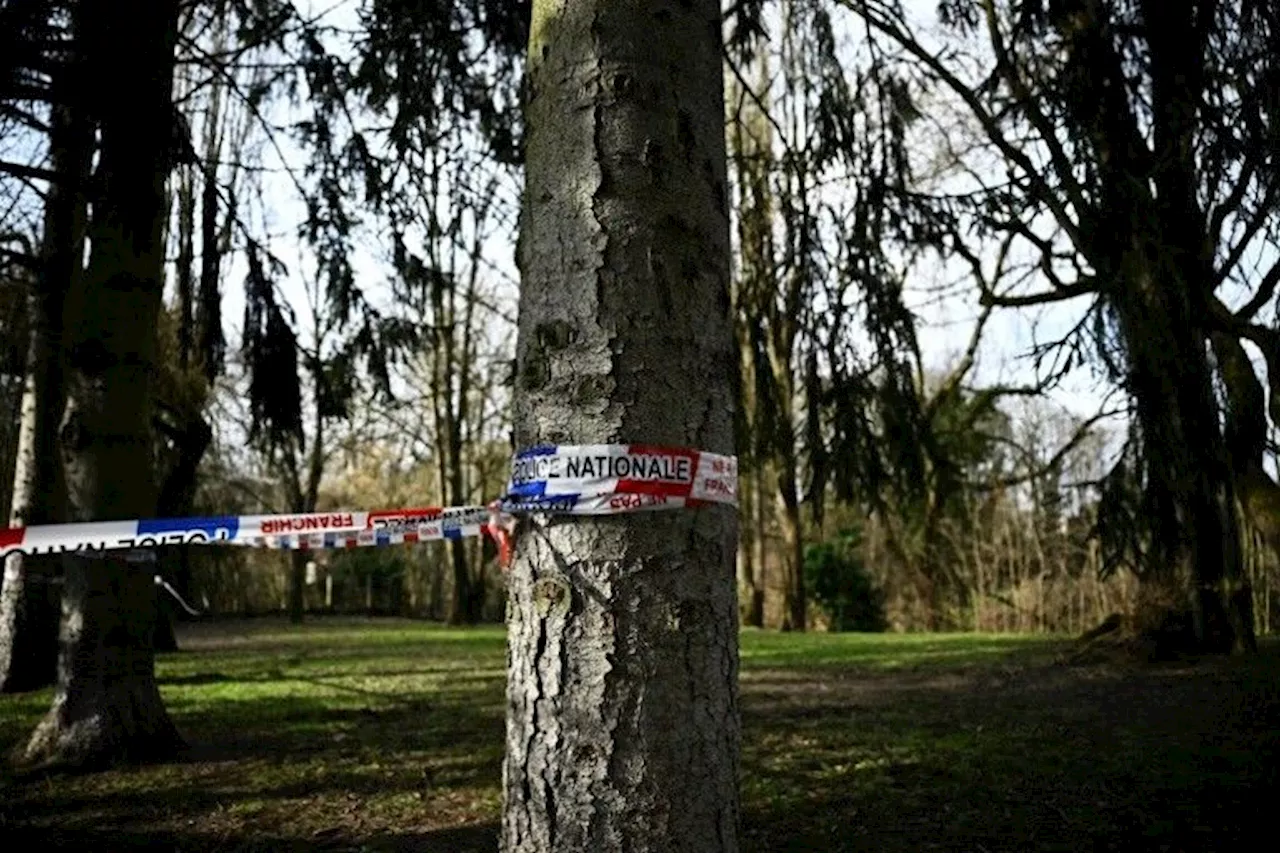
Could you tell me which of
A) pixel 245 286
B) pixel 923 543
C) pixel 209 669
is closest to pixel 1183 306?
pixel 245 286

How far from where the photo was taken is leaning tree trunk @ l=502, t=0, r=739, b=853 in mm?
1882

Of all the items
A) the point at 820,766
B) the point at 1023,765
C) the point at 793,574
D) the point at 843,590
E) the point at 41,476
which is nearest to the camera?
the point at 1023,765

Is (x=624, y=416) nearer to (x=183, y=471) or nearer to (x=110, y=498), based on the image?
(x=110, y=498)

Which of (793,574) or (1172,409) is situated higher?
(1172,409)

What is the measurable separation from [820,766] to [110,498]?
3.77 m

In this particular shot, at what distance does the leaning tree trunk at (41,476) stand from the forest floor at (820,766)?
69 cm

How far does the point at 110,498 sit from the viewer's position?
17.8ft

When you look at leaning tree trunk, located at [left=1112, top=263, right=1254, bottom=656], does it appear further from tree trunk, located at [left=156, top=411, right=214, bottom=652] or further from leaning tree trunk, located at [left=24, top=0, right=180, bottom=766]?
tree trunk, located at [left=156, top=411, right=214, bottom=652]

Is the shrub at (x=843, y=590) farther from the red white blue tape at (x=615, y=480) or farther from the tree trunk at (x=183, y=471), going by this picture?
the red white blue tape at (x=615, y=480)

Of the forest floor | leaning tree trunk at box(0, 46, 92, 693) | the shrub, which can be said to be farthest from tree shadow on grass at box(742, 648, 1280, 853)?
the shrub

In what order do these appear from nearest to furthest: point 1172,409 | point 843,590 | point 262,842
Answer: point 262,842, point 1172,409, point 843,590

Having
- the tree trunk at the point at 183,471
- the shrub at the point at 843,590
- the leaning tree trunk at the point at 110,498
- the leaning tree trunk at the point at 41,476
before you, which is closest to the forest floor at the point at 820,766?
the leaning tree trunk at the point at 110,498

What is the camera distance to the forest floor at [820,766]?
3.91 meters

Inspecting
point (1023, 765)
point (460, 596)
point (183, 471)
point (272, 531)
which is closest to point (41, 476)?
point (183, 471)
